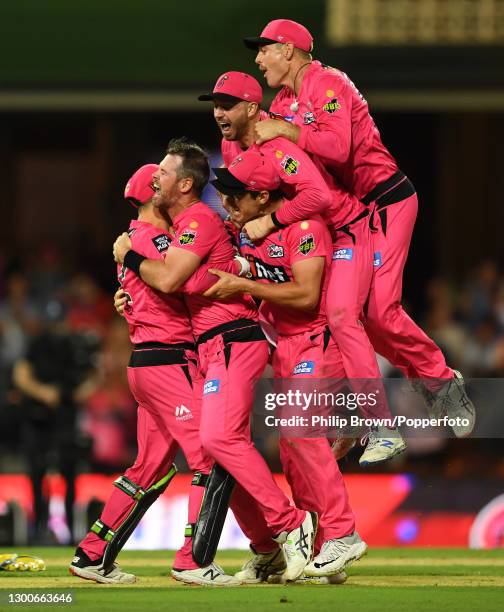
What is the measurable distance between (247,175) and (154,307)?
0.91 m

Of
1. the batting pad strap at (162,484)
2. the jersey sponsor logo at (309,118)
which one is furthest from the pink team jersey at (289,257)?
the batting pad strap at (162,484)

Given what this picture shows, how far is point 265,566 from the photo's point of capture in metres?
8.38

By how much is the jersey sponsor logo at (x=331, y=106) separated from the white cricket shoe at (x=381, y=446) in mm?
1854

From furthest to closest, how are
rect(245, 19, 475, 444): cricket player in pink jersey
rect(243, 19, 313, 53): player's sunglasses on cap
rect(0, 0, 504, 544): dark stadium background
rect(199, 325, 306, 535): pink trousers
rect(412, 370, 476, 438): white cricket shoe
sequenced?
rect(0, 0, 504, 544): dark stadium background, rect(412, 370, 476, 438): white cricket shoe, rect(243, 19, 313, 53): player's sunglasses on cap, rect(245, 19, 475, 444): cricket player in pink jersey, rect(199, 325, 306, 535): pink trousers

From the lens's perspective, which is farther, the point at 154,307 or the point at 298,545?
the point at 154,307

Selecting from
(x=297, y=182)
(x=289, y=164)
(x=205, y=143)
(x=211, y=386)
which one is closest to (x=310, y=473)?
(x=211, y=386)

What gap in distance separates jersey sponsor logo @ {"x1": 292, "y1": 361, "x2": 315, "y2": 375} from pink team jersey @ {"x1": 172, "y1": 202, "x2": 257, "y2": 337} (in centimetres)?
37

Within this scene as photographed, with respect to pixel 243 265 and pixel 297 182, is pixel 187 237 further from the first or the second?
pixel 297 182

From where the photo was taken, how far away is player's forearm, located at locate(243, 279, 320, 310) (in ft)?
26.6

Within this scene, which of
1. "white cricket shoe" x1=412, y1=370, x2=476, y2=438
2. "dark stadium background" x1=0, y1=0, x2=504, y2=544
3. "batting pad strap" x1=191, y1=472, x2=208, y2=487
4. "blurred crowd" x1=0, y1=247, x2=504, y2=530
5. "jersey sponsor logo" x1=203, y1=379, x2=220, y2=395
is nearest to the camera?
"jersey sponsor logo" x1=203, y1=379, x2=220, y2=395

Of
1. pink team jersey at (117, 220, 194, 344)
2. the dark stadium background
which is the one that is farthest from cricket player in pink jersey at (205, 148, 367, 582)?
the dark stadium background

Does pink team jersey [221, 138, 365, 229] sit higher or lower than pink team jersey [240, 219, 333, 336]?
higher

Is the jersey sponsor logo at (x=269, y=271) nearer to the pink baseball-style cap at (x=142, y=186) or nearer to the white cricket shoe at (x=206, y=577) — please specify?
the pink baseball-style cap at (x=142, y=186)

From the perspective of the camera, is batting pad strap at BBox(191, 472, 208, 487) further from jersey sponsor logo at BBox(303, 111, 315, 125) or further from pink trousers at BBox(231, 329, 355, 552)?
jersey sponsor logo at BBox(303, 111, 315, 125)
